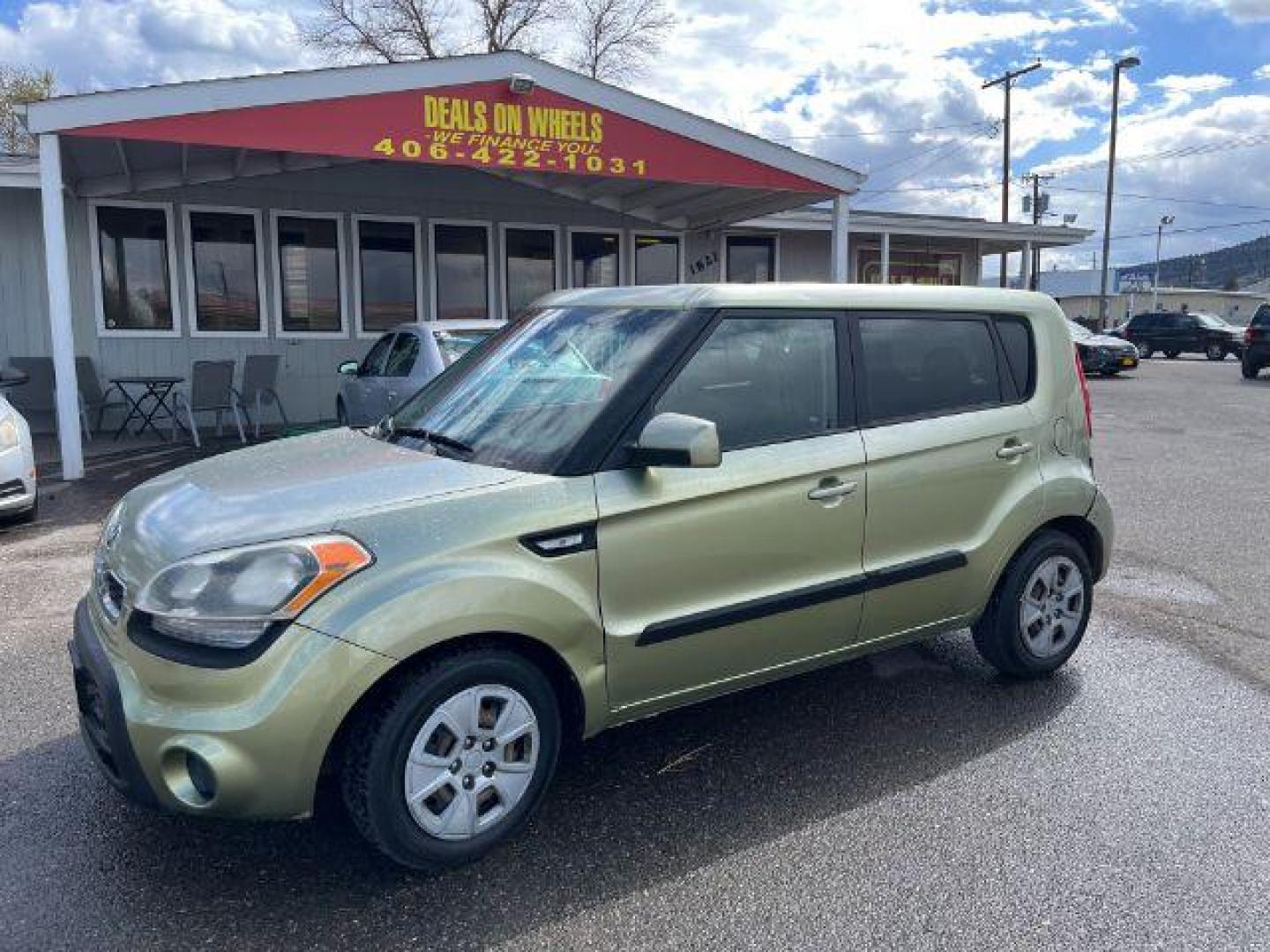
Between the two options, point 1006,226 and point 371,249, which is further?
point 1006,226

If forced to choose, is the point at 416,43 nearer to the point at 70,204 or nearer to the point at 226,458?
the point at 70,204

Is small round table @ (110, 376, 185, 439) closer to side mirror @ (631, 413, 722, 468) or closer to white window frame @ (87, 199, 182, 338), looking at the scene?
white window frame @ (87, 199, 182, 338)

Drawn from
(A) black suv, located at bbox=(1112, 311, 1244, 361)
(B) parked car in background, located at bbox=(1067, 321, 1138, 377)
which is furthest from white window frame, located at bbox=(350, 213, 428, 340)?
(A) black suv, located at bbox=(1112, 311, 1244, 361)

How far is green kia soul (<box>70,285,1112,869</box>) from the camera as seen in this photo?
2482 mm

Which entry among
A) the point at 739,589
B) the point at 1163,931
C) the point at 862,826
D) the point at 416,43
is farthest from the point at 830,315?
the point at 416,43

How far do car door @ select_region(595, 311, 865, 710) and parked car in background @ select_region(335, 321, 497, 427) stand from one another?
446cm

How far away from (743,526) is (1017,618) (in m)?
1.56

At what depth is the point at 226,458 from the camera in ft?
11.4

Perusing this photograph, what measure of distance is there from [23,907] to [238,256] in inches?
453

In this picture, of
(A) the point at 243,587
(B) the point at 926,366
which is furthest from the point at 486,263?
(A) the point at 243,587

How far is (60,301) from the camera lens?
8703 mm

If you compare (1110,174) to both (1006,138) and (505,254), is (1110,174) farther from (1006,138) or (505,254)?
(505,254)

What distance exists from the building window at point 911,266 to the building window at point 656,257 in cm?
427

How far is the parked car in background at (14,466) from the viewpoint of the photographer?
680cm
